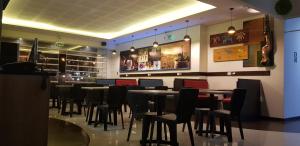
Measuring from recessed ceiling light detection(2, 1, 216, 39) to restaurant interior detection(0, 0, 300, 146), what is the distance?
0.04 meters

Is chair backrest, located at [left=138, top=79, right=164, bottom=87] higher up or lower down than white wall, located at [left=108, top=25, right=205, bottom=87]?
lower down

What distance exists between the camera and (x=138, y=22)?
33.8ft

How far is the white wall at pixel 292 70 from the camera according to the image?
7.39 meters

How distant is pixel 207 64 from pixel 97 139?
6233 mm

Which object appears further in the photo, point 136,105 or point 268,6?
point 268,6

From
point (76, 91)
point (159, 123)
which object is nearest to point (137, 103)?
point (159, 123)

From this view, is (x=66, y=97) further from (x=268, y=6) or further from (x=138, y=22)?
(x=268, y=6)

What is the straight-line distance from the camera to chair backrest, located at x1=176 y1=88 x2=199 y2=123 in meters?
3.45

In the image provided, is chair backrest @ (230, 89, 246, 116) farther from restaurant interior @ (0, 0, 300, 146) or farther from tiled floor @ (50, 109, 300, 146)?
tiled floor @ (50, 109, 300, 146)

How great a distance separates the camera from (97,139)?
4.37 m

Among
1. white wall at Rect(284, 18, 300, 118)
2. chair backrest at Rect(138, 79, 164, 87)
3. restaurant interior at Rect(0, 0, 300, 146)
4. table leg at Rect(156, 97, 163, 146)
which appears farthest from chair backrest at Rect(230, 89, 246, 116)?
chair backrest at Rect(138, 79, 164, 87)

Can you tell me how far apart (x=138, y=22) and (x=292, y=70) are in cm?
592

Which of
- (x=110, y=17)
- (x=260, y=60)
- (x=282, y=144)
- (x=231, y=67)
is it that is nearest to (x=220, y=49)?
(x=231, y=67)

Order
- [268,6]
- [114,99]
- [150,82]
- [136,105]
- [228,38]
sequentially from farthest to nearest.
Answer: [150,82] → [228,38] → [268,6] → [114,99] → [136,105]
